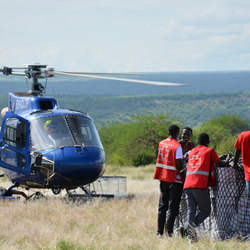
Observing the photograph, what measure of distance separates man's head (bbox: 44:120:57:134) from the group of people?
4275 millimetres

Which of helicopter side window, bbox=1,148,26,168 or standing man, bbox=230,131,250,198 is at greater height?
standing man, bbox=230,131,250,198

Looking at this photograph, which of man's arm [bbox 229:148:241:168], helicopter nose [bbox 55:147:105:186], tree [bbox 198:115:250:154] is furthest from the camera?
tree [bbox 198:115:250:154]

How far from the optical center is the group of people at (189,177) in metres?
6.89

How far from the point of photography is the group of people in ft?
22.6

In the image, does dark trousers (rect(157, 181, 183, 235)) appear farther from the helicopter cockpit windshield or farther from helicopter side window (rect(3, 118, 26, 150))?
helicopter side window (rect(3, 118, 26, 150))

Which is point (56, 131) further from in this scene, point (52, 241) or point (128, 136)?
point (128, 136)

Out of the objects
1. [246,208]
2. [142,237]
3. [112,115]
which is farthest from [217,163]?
[112,115]

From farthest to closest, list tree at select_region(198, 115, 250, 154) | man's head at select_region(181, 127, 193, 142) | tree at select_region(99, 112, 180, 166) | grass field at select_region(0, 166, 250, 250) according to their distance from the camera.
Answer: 1. tree at select_region(198, 115, 250, 154)
2. tree at select_region(99, 112, 180, 166)
3. man's head at select_region(181, 127, 193, 142)
4. grass field at select_region(0, 166, 250, 250)

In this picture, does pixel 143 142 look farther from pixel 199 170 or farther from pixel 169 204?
pixel 199 170

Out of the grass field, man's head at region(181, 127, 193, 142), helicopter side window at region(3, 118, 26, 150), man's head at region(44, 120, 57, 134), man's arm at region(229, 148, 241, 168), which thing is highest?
man's head at region(181, 127, 193, 142)

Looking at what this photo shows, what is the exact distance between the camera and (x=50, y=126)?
11109 mm

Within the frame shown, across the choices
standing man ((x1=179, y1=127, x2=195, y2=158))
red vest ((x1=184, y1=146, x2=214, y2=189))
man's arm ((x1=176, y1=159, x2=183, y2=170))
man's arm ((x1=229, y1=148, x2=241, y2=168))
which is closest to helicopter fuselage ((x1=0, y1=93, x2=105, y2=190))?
standing man ((x1=179, y1=127, x2=195, y2=158))

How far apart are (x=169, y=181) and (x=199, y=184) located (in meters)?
0.64

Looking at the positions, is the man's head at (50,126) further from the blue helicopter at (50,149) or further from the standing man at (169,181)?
the standing man at (169,181)
